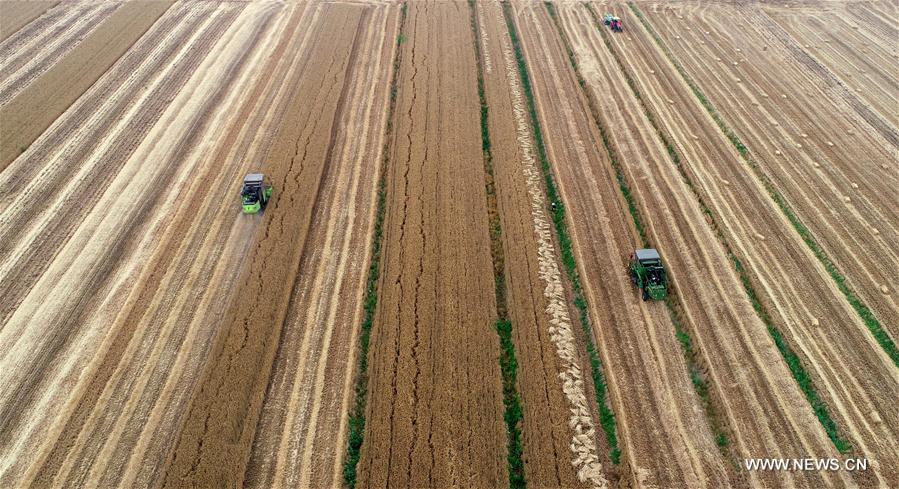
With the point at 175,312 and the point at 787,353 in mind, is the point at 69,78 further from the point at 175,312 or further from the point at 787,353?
the point at 787,353

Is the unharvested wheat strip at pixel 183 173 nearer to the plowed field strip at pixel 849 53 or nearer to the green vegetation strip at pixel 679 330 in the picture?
the green vegetation strip at pixel 679 330

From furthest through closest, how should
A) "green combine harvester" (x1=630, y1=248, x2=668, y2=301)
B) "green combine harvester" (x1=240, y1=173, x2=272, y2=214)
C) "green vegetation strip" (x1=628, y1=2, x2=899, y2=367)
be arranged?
"green combine harvester" (x1=240, y1=173, x2=272, y2=214) < "green combine harvester" (x1=630, y1=248, x2=668, y2=301) < "green vegetation strip" (x1=628, y1=2, x2=899, y2=367)

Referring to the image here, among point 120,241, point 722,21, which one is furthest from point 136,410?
point 722,21

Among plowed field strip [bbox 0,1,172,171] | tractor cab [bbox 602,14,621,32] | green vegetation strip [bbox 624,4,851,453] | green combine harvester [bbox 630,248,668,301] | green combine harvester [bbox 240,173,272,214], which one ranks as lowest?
green vegetation strip [bbox 624,4,851,453]

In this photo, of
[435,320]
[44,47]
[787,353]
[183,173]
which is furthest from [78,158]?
[787,353]

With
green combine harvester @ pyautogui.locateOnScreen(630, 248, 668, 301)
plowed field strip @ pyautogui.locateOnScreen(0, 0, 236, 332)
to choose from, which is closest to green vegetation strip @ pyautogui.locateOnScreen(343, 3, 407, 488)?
green combine harvester @ pyautogui.locateOnScreen(630, 248, 668, 301)

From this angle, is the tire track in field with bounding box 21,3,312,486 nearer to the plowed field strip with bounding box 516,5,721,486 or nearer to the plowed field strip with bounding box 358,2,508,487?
the plowed field strip with bounding box 358,2,508,487

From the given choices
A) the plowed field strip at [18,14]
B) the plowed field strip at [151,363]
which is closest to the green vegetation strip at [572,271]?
the plowed field strip at [151,363]
